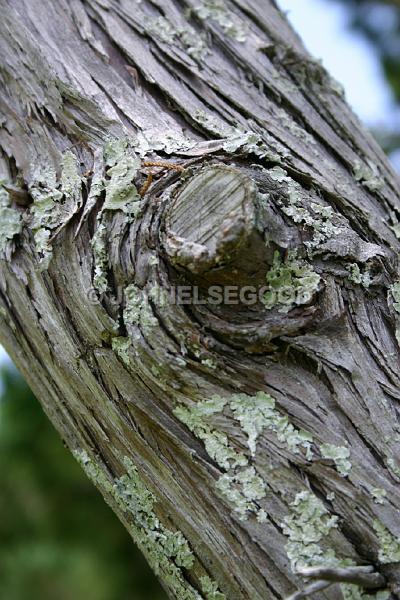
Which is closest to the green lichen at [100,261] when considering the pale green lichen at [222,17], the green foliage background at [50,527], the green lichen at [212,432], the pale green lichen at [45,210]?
the pale green lichen at [45,210]

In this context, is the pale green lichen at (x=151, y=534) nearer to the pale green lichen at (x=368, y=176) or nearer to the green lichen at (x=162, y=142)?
the green lichen at (x=162, y=142)

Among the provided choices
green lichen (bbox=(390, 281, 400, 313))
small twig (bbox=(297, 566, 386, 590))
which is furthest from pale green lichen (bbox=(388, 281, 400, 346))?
small twig (bbox=(297, 566, 386, 590))

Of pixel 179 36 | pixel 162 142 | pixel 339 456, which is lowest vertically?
pixel 339 456

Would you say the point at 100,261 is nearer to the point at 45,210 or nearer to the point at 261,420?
the point at 45,210

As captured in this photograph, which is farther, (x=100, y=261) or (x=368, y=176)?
(x=368, y=176)

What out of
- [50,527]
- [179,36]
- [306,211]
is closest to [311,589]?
[306,211]

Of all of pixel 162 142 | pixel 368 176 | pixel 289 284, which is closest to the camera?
pixel 289 284
